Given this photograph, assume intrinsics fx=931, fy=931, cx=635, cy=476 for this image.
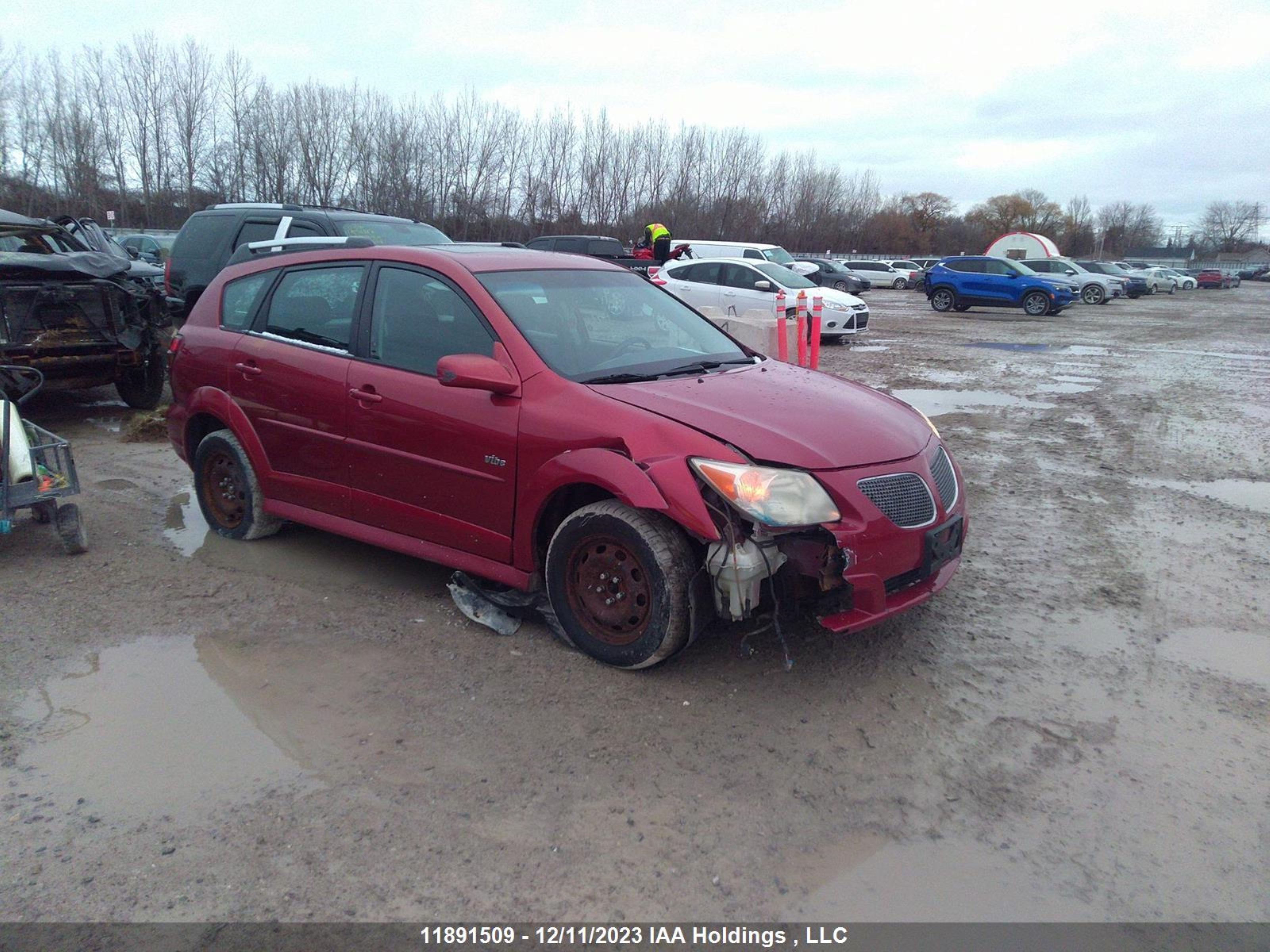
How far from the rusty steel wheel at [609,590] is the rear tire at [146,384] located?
22.3 ft

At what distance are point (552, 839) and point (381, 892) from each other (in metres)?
0.53

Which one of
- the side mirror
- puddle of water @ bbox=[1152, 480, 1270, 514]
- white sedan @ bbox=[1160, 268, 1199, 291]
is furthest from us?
white sedan @ bbox=[1160, 268, 1199, 291]

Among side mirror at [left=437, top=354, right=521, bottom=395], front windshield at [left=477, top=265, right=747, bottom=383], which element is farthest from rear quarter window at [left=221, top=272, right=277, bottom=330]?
side mirror at [left=437, top=354, right=521, bottom=395]

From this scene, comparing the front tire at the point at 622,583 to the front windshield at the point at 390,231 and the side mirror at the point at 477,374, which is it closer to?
the side mirror at the point at 477,374

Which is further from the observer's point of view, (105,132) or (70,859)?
(105,132)

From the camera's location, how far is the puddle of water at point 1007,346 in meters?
17.5

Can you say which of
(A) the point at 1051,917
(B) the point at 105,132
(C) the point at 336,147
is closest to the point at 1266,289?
(C) the point at 336,147

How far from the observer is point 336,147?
45.7 metres

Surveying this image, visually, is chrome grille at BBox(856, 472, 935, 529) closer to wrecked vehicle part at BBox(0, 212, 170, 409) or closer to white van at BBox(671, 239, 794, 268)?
wrecked vehicle part at BBox(0, 212, 170, 409)

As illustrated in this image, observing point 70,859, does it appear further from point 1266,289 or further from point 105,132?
point 1266,289

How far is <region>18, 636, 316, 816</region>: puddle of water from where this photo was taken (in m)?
3.16

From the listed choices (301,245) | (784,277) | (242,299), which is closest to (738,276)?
(784,277)

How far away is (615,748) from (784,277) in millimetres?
17993

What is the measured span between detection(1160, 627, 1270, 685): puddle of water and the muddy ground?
2cm
